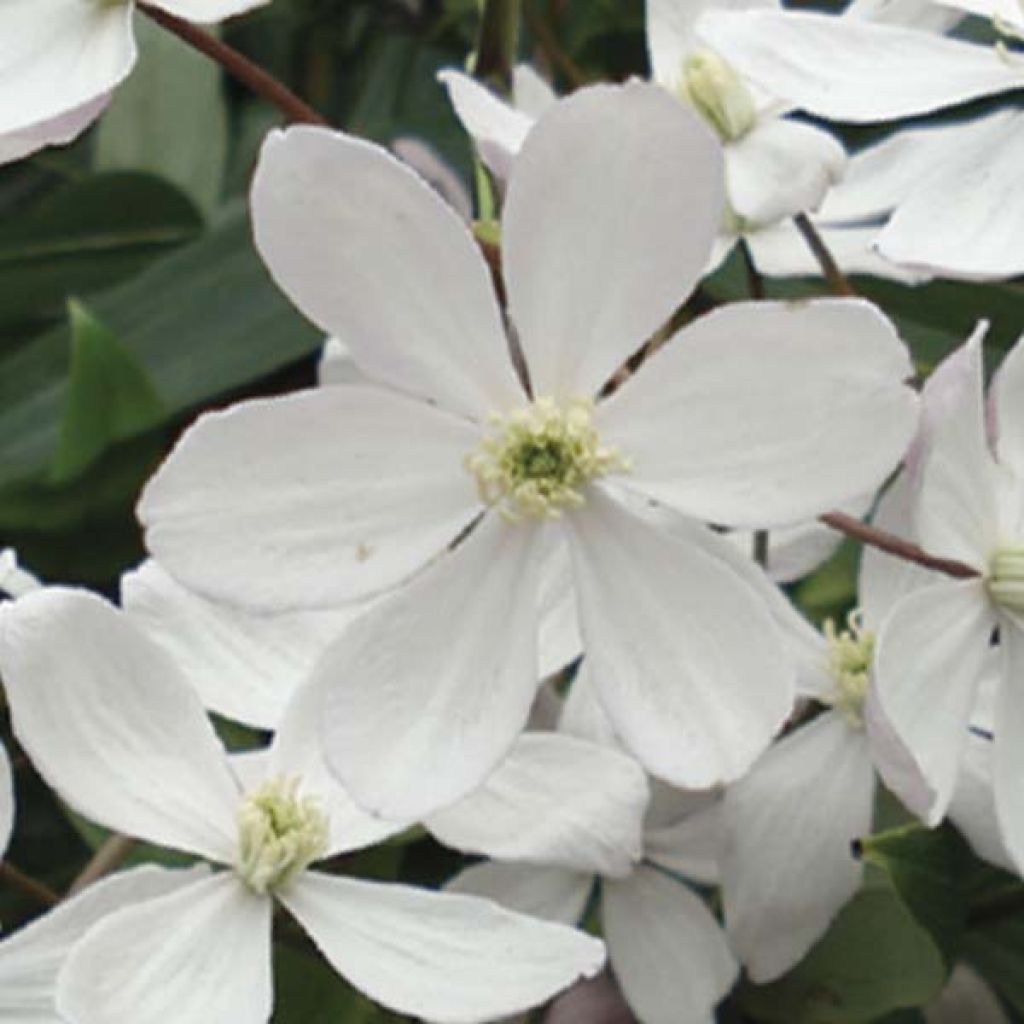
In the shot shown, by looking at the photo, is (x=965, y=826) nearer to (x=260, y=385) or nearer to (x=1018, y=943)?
(x=1018, y=943)

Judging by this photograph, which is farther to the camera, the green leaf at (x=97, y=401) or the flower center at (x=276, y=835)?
the green leaf at (x=97, y=401)

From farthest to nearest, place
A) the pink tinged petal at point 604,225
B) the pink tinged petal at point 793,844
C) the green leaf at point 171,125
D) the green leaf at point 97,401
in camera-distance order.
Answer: the green leaf at point 171,125 < the green leaf at point 97,401 < the pink tinged petal at point 793,844 < the pink tinged petal at point 604,225

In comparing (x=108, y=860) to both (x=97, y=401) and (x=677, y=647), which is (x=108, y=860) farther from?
(x=97, y=401)

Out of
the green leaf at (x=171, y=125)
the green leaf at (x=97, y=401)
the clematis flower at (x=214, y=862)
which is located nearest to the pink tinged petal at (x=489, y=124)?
the clematis flower at (x=214, y=862)

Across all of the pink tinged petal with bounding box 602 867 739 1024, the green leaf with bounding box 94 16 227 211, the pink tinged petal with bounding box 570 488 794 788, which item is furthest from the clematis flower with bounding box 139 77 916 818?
the green leaf with bounding box 94 16 227 211

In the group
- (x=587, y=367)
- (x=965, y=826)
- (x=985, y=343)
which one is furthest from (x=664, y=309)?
(x=985, y=343)

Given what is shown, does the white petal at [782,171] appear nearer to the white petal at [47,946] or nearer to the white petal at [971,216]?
the white petal at [971,216]

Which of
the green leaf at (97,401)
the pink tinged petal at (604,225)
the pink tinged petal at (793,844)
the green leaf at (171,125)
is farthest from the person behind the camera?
the green leaf at (171,125)
